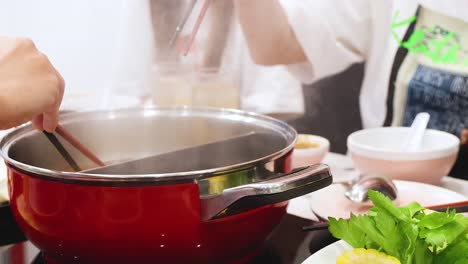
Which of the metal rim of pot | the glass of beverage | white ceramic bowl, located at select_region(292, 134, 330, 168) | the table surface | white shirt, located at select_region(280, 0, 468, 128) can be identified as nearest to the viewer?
A: the metal rim of pot

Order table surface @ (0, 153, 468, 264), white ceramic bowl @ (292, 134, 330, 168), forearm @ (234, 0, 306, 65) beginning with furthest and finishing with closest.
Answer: forearm @ (234, 0, 306, 65) < white ceramic bowl @ (292, 134, 330, 168) < table surface @ (0, 153, 468, 264)

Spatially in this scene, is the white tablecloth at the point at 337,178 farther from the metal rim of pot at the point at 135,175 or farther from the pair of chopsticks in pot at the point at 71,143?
the pair of chopsticks in pot at the point at 71,143

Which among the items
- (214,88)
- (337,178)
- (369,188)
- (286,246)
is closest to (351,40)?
(214,88)

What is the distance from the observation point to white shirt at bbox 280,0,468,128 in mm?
1890

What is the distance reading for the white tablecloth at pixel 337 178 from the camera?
3.63 ft

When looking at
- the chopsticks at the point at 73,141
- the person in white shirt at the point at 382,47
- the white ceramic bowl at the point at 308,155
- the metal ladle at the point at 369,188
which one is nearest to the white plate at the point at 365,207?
the metal ladle at the point at 369,188

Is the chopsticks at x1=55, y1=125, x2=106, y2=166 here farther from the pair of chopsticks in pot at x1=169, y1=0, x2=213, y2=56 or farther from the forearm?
the forearm

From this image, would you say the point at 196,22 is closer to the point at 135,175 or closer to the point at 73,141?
the point at 73,141

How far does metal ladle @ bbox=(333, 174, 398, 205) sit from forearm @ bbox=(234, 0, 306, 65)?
84cm

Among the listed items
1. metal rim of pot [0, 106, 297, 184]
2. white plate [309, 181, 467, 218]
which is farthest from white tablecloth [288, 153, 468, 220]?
metal rim of pot [0, 106, 297, 184]

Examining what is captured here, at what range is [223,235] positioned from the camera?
2.41 ft

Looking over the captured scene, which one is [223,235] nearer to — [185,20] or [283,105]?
[185,20]

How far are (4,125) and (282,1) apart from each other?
1308mm

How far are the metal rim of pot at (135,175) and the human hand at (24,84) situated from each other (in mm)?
70
